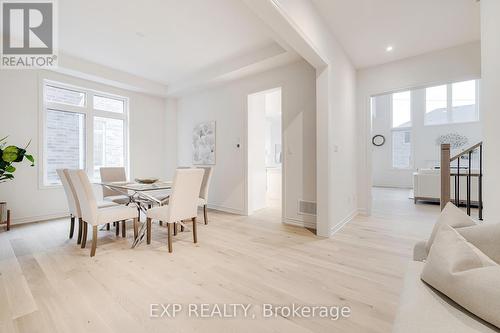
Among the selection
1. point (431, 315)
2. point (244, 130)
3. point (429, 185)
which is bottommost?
point (431, 315)

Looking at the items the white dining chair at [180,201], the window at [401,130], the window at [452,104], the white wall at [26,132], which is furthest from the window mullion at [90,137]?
the window at [452,104]

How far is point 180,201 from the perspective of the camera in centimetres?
269

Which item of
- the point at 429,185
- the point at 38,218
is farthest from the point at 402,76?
the point at 38,218

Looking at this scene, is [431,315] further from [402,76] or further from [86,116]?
[86,116]

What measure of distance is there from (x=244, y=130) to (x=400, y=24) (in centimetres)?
282

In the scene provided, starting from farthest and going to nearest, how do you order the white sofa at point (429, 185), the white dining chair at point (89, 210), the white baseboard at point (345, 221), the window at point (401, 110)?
the window at point (401, 110), the white sofa at point (429, 185), the white baseboard at point (345, 221), the white dining chair at point (89, 210)

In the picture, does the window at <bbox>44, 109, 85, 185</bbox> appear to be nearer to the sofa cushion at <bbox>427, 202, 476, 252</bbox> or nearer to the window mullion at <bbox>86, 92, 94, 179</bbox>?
the window mullion at <bbox>86, 92, 94, 179</bbox>

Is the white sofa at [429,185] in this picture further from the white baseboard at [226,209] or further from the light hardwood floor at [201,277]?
the white baseboard at [226,209]

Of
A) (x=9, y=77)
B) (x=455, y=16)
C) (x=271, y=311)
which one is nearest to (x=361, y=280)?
(x=271, y=311)

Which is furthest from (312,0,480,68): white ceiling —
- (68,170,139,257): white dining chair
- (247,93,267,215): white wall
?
(68,170,139,257): white dining chair

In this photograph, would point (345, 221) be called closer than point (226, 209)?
Yes

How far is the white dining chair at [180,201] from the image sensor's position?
2.59 meters

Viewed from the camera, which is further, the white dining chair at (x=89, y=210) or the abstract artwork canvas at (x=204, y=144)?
the abstract artwork canvas at (x=204, y=144)

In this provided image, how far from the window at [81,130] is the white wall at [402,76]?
16.9ft
